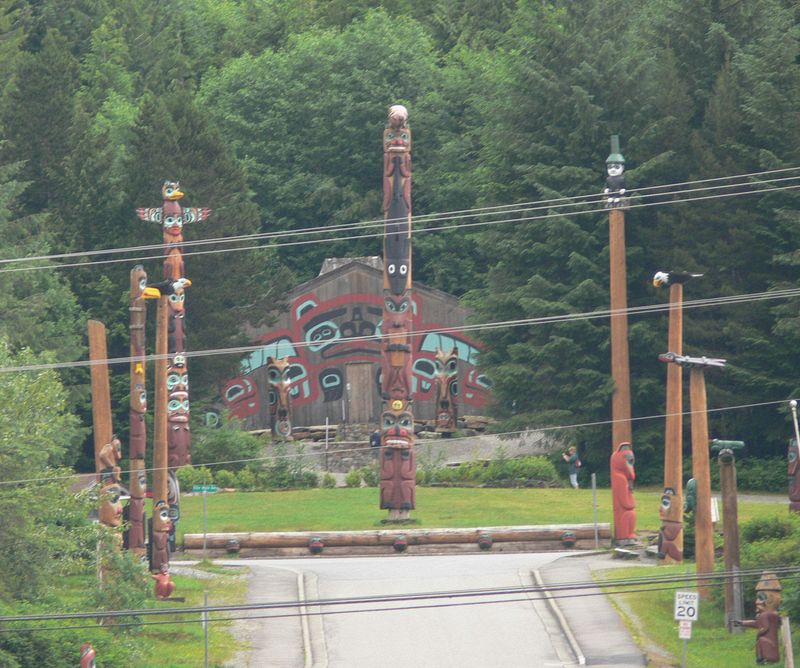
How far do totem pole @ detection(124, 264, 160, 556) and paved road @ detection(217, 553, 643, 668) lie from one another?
278 cm

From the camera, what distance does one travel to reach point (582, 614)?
35094 millimetres

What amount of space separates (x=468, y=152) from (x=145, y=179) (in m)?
16.6

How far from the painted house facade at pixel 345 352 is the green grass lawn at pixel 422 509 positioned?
12.9 m

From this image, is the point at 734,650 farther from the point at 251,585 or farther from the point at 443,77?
the point at 443,77

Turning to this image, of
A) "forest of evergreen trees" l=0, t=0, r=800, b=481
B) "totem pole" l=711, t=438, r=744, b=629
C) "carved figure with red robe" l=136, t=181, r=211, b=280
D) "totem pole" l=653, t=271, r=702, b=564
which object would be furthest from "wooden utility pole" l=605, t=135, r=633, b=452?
"totem pole" l=711, t=438, r=744, b=629

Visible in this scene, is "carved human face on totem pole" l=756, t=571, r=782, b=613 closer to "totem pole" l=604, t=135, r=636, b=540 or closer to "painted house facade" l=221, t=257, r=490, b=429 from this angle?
"totem pole" l=604, t=135, r=636, b=540

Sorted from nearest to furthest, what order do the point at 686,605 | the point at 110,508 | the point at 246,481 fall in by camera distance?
the point at 686,605 → the point at 110,508 → the point at 246,481

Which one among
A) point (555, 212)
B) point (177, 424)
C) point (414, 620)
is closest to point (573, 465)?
point (555, 212)

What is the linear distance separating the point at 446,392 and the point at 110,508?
2612cm

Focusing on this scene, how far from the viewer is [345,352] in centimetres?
6550

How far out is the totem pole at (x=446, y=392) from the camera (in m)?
60.8

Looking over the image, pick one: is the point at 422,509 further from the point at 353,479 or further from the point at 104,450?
the point at 104,450

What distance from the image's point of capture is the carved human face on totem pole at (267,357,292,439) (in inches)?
2429

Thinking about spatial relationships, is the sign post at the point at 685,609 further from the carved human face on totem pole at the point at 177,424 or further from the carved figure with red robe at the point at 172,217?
the carved figure with red robe at the point at 172,217
